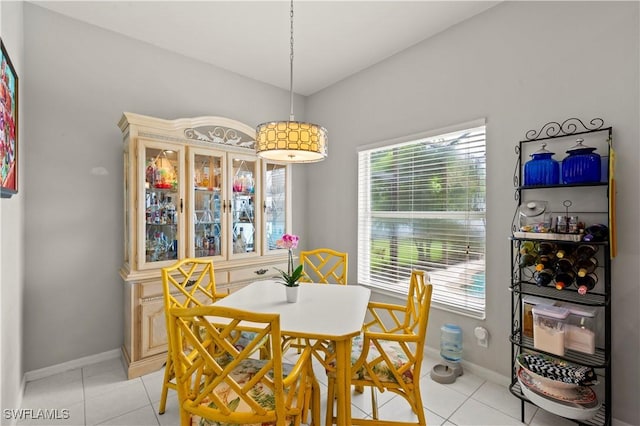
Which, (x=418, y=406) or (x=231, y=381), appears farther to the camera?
(x=418, y=406)

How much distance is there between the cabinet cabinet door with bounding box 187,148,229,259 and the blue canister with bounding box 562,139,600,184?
8.55 feet

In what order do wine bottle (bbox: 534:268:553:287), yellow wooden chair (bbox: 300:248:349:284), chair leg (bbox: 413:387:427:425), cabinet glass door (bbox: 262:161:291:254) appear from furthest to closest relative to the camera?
cabinet glass door (bbox: 262:161:291:254) < yellow wooden chair (bbox: 300:248:349:284) < wine bottle (bbox: 534:268:553:287) < chair leg (bbox: 413:387:427:425)

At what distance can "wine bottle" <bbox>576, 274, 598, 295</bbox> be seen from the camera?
1760 mm

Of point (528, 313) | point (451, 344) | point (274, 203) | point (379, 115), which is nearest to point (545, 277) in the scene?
point (528, 313)

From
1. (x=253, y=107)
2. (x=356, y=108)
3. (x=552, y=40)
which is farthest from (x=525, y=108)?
(x=253, y=107)

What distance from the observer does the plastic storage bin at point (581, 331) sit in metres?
1.75

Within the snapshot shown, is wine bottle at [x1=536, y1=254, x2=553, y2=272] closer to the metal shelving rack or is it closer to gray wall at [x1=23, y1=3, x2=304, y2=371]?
the metal shelving rack

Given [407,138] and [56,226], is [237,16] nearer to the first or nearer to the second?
[407,138]

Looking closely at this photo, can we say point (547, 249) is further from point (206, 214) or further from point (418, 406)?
point (206, 214)

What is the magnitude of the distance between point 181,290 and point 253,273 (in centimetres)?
94

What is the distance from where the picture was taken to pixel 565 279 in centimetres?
185

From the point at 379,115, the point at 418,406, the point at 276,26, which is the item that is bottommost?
the point at 418,406

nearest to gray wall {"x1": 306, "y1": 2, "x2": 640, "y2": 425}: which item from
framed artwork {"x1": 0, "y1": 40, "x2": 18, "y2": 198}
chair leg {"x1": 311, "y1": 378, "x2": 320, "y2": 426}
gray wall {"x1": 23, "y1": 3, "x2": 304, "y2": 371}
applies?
chair leg {"x1": 311, "y1": 378, "x2": 320, "y2": 426}

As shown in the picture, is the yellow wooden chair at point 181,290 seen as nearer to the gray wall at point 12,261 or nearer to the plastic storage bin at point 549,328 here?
the gray wall at point 12,261
